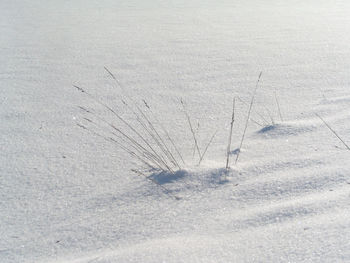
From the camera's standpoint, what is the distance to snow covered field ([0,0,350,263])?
1.47m

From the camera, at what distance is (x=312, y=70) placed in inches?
130

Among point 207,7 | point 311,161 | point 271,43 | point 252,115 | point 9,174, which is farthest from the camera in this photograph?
point 207,7

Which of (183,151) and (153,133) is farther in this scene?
(153,133)

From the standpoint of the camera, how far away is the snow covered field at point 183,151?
1469mm

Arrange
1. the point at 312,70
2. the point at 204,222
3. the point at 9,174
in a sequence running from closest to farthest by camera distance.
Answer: the point at 204,222, the point at 9,174, the point at 312,70

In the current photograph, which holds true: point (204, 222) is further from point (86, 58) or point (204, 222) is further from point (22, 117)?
point (86, 58)

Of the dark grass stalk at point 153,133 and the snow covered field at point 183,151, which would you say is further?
the dark grass stalk at point 153,133

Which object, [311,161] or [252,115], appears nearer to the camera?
[311,161]

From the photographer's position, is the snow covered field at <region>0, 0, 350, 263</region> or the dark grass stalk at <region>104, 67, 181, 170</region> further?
the dark grass stalk at <region>104, 67, 181, 170</region>

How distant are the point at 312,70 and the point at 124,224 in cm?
219

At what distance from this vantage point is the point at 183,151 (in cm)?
219

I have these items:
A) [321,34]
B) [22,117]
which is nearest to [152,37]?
[321,34]

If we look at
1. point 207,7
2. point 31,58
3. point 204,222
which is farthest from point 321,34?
point 204,222

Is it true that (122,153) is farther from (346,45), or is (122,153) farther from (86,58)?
(346,45)
